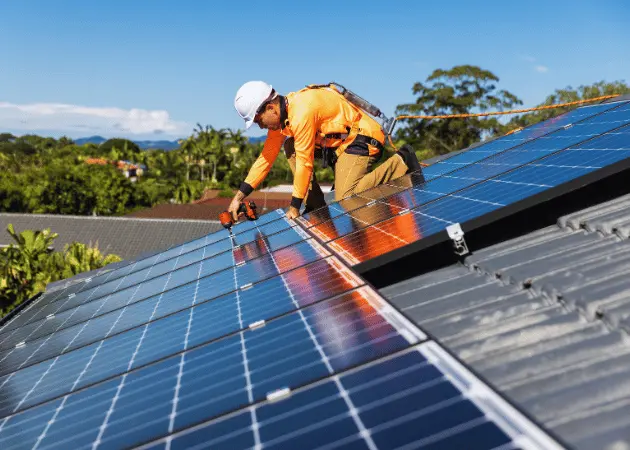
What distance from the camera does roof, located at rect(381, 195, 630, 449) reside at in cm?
276

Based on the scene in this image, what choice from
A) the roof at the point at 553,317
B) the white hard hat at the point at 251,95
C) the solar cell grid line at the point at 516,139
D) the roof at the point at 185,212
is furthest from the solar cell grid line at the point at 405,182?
the roof at the point at 185,212

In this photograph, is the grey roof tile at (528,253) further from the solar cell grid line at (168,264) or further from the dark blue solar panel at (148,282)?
the solar cell grid line at (168,264)

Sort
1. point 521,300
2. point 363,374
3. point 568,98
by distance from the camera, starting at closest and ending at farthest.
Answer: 1. point 363,374
2. point 521,300
3. point 568,98

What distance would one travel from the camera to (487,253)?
4953 millimetres

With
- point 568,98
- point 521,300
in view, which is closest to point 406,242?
point 521,300

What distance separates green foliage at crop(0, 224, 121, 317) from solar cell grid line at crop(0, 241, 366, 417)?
1956 cm

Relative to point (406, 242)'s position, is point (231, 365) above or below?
below

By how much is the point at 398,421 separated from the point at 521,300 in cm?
203

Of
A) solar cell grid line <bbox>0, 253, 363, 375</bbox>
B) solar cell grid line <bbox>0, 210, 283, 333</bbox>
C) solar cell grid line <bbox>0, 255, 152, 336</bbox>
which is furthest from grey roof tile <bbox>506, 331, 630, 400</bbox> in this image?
solar cell grid line <bbox>0, 255, 152, 336</bbox>

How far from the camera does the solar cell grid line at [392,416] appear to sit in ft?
6.61

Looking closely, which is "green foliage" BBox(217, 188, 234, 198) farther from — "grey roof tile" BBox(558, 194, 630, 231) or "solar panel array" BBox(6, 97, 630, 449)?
"grey roof tile" BBox(558, 194, 630, 231)

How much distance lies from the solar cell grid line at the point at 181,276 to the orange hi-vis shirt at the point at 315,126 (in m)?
0.75

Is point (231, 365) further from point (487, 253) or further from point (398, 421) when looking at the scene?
point (487, 253)

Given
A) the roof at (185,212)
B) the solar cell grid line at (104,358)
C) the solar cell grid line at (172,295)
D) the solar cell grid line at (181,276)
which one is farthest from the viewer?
the roof at (185,212)
